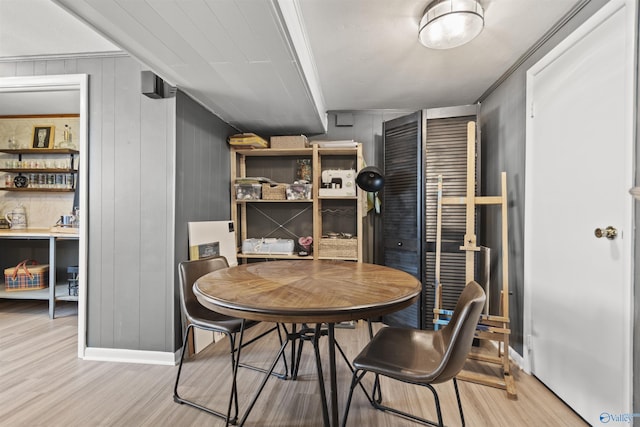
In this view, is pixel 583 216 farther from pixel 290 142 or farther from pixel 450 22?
pixel 290 142

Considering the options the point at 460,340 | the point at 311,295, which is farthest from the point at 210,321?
the point at 460,340

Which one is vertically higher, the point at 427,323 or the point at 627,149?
the point at 627,149

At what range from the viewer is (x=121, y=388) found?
1.88m

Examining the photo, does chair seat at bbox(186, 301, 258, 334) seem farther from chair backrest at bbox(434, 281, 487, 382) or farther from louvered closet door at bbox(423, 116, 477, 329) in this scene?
louvered closet door at bbox(423, 116, 477, 329)

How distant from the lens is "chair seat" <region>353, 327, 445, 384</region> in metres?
1.14

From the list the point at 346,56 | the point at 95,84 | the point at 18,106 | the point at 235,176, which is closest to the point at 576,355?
the point at 346,56

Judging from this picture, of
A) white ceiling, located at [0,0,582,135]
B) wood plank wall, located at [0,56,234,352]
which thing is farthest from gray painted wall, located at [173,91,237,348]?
white ceiling, located at [0,0,582,135]

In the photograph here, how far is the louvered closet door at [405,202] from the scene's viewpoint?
270cm

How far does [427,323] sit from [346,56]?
95.5 inches

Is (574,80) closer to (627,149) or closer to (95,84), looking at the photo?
(627,149)

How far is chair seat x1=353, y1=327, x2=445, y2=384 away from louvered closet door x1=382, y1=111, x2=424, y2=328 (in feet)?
4.18

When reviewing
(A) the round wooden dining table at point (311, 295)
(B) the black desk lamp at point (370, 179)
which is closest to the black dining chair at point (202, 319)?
(A) the round wooden dining table at point (311, 295)

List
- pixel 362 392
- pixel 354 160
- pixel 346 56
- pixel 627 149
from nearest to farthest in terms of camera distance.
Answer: pixel 627 149
pixel 362 392
pixel 346 56
pixel 354 160

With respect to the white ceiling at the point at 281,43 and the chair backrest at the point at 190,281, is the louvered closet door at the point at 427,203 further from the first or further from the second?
the chair backrest at the point at 190,281
